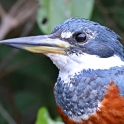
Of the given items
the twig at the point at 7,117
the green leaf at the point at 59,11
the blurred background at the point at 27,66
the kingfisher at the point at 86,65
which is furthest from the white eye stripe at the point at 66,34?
the twig at the point at 7,117

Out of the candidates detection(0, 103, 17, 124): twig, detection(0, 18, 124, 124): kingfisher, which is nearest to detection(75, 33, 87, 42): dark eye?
detection(0, 18, 124, 124): kingfisher

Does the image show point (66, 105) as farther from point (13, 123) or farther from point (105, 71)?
point (13, 123)

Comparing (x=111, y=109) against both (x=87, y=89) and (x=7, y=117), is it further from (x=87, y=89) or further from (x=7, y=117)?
(x=7, y=117)

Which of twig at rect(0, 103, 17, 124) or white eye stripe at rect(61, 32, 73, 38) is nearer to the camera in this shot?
white eye stripe at rect(61, 32, 73, 38)

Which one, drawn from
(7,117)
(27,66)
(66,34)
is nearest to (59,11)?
(66,34)

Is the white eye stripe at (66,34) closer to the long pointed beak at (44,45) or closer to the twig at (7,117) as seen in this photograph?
the long pointed beak at (44,45)

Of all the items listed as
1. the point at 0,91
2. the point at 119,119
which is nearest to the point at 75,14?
the point at 119,119

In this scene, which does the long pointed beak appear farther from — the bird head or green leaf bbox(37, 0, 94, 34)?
green leaf bbox(37, 0, 94, 34)
